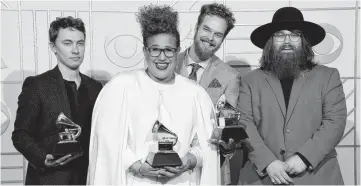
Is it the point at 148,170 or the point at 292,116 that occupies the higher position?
the point at 292,116

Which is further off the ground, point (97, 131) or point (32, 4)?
point (32, 4)

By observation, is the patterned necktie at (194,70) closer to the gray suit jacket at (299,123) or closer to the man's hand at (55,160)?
the gray suit jacket at (299,123)

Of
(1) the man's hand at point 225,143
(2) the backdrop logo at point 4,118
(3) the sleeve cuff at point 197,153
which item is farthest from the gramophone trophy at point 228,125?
(2) the backdrop logo at point 4,118

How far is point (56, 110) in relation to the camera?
13.6 ft

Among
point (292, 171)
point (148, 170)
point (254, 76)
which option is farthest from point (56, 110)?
point (292, 171)

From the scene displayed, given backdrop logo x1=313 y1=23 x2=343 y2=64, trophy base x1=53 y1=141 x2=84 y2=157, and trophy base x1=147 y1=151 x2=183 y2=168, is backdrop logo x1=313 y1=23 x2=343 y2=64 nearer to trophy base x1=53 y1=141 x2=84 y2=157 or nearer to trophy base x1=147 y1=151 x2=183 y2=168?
trophy base x1=147 y1=151 x2=183 y2=168

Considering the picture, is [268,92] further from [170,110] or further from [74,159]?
[74,159]

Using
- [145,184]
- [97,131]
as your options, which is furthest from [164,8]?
[145,184]

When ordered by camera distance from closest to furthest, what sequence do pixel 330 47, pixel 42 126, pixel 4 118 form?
pixel 42 126 < pixel 4 118 < pixel 330 47

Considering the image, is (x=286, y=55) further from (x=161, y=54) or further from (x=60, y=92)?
(x=60, y=92)

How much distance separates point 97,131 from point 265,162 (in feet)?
4.23

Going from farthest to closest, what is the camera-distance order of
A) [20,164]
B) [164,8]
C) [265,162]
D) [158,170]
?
[20,164], [265,162], [164,8], [158,170]

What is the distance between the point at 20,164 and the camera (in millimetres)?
5723

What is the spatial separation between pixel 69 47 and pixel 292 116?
1.80m
